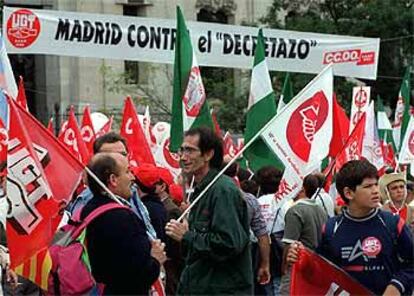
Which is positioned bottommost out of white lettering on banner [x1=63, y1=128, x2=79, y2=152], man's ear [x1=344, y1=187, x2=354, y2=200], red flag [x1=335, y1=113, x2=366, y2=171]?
white lettering on banner [x1=63, y1=128, x2=79, y2=152]

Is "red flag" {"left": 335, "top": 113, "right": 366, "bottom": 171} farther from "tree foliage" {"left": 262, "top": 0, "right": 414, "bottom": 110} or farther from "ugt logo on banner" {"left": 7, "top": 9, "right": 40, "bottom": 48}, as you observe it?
"tree foliage" {"left": 262, "top": 0, "right": 414, "bottom": 110}

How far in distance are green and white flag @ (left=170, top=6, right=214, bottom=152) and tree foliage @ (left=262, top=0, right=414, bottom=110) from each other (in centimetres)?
Result: 2416

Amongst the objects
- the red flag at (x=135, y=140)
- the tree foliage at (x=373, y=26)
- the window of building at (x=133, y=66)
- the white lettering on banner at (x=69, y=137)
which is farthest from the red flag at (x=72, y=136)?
the window of building at (x=133, y=66)

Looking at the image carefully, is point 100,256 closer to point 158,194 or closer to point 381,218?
point 381,218

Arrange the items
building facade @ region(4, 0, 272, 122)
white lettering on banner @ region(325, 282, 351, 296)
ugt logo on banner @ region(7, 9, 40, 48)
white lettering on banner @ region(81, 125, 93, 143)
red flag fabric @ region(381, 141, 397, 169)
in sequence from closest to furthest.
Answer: white lettering on banner @ region(325, 282, 351, 296) → ugt logo on banner @ region(7, 9, 40, 48) → white lettering on banner @ region(81, 125, 93, 143) → red flag fabric @ region(381, 141, 397, 169) → building facade @ region(4, 0, 272, 122)

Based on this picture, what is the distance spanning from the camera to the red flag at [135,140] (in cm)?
1320

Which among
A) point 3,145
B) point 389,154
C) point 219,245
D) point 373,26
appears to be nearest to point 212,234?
point 219,245

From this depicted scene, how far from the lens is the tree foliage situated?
36.7 meters

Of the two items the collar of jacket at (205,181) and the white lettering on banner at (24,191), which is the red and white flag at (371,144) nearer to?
the collar of jacket at (205,181)

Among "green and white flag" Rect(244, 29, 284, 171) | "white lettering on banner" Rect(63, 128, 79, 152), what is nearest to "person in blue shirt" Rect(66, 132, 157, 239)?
"green and white flag" Rect(244, 29, 284, 171)

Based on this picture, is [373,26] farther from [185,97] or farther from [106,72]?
[185,97]

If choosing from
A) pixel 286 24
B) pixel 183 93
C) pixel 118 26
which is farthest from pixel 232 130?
pixel 183 93

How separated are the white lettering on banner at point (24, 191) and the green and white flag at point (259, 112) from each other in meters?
2.61

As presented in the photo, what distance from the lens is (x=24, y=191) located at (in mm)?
6840
